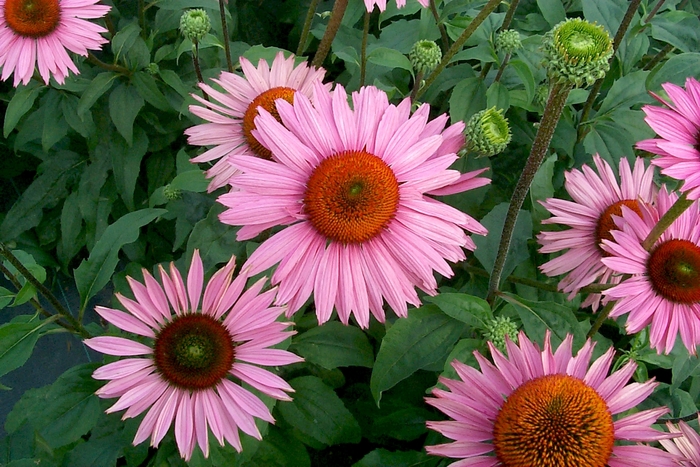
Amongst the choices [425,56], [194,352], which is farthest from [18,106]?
[425,56]

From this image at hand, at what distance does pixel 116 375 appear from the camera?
1063 millimetres

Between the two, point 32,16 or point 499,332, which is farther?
point 32,16

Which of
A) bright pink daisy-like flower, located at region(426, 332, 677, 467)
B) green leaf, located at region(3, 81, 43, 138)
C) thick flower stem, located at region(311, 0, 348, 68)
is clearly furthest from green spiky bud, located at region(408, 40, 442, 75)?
green leaf, located at region(3, 81, 43, 138)

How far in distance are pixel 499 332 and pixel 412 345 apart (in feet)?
0.60

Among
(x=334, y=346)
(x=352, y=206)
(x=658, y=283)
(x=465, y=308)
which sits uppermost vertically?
(x=352, y=206)

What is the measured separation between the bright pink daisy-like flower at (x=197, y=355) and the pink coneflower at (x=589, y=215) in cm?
66

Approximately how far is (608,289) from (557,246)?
0.18 m

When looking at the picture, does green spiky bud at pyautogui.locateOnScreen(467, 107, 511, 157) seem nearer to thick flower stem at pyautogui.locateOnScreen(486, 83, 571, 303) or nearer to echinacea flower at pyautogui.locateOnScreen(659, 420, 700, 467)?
thick flower stem at pyautogui.locateOnScreen(486, 83, 571, 303)

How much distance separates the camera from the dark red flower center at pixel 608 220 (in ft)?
4.27

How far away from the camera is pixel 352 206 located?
95cm

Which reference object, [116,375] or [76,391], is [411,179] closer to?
[116,375]

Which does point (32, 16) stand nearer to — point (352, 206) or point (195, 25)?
point (195, 25)

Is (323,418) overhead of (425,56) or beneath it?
beneath

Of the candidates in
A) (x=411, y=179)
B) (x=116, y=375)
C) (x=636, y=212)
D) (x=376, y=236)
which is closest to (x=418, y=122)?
(x=411, y=179)
